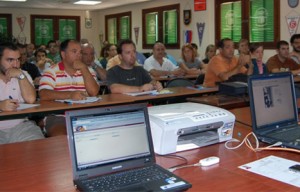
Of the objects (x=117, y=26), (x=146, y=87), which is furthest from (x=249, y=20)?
(x=117, y=26)

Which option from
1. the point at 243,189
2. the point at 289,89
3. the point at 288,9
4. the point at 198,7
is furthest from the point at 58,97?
the point at 198,7

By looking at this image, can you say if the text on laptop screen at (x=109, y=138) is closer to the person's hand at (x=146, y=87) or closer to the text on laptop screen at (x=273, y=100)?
the text on laptop screen at (x=273, y=100)

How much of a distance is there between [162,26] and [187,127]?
8.15 meters

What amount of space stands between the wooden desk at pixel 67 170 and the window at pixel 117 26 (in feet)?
30.8

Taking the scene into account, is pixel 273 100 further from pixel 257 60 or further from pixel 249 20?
pixel 249 20

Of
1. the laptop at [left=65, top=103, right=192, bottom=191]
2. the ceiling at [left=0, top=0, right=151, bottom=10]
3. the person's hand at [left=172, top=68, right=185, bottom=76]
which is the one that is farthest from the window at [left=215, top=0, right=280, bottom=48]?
the laptop at [left=65, top=103, right=192, bottom=191]

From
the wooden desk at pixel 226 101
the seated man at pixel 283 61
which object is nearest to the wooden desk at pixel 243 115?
the wooden desk at pixel 226 101

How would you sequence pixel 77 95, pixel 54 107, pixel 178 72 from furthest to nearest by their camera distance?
1. pixel 178 72
2. pixel 77 95
3. pixel 54 107

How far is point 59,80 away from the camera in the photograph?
3.47 metres

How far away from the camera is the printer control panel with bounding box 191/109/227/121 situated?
169cm

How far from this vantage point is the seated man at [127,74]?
3889 millimetres

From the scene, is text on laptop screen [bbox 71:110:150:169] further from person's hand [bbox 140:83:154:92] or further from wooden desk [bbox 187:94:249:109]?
person's hand [bbox 140:83:154:92]

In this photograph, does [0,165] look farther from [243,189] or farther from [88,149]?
[243,189]

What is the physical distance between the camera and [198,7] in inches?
326
